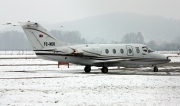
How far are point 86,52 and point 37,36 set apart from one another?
196 inches

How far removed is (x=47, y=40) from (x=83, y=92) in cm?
1471

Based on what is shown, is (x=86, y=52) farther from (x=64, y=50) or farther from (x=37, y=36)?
(x=37, y=36)

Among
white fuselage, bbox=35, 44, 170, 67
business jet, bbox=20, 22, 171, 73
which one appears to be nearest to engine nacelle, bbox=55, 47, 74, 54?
business jet, bbox=20, 22, 171, 73

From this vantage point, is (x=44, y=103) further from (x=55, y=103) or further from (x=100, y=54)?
(x=100, y=54)

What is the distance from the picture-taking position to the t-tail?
3008 centimetres

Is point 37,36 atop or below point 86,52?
atop

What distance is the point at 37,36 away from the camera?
30.3 m

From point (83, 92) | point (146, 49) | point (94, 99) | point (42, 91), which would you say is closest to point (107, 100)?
point (94, 99)

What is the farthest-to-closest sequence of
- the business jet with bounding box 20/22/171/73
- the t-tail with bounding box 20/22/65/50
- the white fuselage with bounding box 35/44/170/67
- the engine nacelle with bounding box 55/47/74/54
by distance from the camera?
the white fuselage with bounding box 35/44/170/67 < the engine nacelle with bounding box 55/47/74/54 < the business jet with bounding box 20/22/171/73 < the t-tail with bounding box 20/22/65/50

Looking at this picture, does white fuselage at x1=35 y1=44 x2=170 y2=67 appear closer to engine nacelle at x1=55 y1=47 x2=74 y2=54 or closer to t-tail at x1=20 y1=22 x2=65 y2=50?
engine nacelle at x1=55 y1=47 x2=74 y2=54

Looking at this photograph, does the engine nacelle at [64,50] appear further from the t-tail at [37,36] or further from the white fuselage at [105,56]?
the t-tail at [37,36]

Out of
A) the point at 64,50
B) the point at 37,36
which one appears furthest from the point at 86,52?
the point at 37,36

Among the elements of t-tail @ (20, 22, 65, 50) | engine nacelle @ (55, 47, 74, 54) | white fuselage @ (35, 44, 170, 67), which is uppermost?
t-tail @ (20, 22, 65, 50)

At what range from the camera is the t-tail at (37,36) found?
98.7ft
